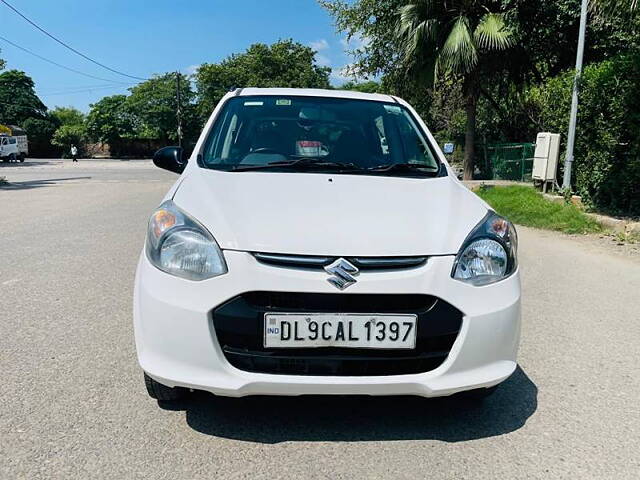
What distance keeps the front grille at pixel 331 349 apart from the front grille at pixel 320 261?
0.39ft

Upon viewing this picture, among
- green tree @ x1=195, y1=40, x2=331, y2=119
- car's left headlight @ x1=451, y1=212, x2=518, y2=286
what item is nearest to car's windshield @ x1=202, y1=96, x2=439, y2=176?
car's left headlight @ x1=451, y1=212, x2=518, y2=286

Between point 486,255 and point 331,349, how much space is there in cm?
81

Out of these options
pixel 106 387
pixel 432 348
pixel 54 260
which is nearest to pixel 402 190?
pixel 432 348

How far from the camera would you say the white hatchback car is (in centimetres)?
223

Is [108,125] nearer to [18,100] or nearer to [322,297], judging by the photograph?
[18,100]

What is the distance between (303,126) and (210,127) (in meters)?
0.59

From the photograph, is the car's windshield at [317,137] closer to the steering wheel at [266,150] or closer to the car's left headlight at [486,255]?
the steering wheel at [266,150]

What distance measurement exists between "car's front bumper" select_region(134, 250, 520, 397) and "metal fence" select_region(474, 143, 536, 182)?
14173 millimetres

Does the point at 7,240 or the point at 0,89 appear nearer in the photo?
the point at 7,240

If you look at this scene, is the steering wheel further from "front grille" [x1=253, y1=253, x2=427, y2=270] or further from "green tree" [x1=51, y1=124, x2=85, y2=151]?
"green tree" [x1=51, y1=124, x2=85, y2=151]

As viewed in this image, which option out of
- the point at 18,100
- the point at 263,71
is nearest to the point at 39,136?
the point at 18,100

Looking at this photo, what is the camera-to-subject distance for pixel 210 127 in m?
3.50

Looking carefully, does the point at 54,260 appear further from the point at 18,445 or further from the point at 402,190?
the point at 402,190

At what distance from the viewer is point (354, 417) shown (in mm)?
2701
